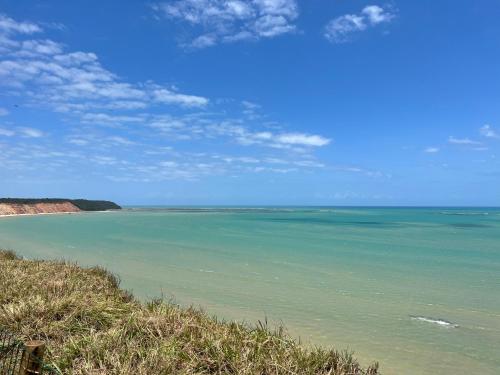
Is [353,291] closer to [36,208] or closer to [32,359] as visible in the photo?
[32,359]

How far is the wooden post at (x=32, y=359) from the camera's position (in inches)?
185

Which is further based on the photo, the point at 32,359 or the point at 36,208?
the point at 36,208

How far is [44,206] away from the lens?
116 m

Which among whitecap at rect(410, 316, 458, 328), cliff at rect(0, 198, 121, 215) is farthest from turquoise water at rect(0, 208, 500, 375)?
cliff at rect(0, 198, 121, 215)

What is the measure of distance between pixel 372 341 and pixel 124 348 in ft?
20.0

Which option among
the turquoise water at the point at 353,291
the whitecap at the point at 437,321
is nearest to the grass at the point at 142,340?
the turquoise water at the point at 353,291

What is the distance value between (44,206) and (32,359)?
12463 cm

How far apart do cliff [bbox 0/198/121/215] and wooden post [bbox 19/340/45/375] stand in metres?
108

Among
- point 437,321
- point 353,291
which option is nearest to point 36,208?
point 353,291

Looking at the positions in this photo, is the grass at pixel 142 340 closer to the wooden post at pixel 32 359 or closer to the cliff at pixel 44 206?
the wooden post at pixel 32 359

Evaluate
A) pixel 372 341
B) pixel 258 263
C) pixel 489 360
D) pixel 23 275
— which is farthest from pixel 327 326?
pixel 258 263

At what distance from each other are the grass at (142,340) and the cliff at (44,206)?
103489 mm

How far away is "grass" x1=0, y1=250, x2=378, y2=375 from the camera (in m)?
6.04

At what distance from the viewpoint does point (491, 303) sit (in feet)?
44.9
